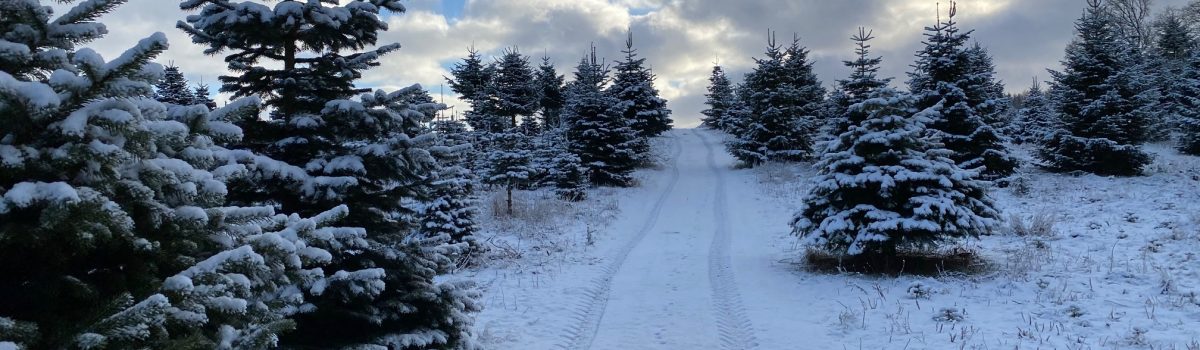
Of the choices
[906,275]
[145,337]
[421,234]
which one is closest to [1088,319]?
[906,275]

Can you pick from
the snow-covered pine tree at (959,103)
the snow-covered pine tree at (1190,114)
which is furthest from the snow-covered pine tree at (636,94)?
the snow-covered pine tree at (1190,114)

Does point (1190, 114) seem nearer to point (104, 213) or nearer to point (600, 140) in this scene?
point (600, 140)

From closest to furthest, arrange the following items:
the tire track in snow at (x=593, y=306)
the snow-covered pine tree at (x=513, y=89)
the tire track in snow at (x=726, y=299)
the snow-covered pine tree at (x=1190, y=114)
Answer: the tire track in snow at (x=726, y=299) < the tire track in snow at (x=593, y=306) < the snow-covered pine tree at (x=1190, y=114) < the snow-covered pine tree at (x=513, y=89)

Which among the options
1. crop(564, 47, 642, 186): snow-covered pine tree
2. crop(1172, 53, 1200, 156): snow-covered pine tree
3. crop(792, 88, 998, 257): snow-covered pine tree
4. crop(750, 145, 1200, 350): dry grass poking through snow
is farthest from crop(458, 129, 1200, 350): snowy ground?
crop(1172, 53, 1200, 156): snow-covered pine tree

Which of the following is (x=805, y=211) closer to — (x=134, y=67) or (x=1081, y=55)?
(x=134, y=67)

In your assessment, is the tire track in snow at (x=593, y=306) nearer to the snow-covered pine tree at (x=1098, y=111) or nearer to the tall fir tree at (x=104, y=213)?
the tall fir tree at (x=104, y=213)

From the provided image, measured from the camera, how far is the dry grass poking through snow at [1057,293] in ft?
23.3

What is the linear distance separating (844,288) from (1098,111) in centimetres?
1848

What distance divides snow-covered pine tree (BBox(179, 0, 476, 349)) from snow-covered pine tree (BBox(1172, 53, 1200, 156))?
3342 cm

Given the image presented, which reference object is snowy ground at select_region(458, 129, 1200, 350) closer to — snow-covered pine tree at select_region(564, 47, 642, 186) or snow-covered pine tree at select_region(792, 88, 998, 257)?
snow-covered pine tree at select_region(792, 88, 998, 257)

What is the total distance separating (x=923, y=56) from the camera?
21.3 meters

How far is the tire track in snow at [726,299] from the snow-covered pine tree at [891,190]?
192 cm

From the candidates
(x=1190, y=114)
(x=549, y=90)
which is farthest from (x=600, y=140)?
(x=1190, y=114)

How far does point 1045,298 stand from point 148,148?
10453 mm
